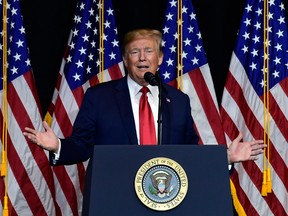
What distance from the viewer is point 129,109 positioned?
3727 mm

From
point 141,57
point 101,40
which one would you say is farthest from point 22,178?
point 141,57

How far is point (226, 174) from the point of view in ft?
9.50

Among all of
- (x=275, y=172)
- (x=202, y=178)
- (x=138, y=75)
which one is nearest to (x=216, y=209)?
(x=202, y=178)

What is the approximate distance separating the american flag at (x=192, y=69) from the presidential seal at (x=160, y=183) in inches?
103

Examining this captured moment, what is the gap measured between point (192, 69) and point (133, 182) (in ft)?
9.25

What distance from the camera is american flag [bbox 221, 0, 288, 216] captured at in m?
5.42

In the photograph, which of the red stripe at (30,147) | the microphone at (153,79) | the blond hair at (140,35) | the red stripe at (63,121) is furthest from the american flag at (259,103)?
the microphone at (153,79)

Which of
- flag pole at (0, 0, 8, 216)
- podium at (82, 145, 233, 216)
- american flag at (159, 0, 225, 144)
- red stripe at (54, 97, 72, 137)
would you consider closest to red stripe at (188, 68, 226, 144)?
american flag at (159, 0, 225, 144)

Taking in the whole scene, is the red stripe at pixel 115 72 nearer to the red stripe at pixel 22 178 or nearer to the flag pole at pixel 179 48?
the flag pole at pixel 179 48

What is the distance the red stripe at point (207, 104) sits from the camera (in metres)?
5.41

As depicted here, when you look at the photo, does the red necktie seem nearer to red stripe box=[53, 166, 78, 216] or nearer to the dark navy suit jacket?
the dark navy suit jacket

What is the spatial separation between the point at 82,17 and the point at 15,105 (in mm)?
849

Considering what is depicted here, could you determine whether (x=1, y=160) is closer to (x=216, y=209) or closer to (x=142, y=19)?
(x=142, y=19)

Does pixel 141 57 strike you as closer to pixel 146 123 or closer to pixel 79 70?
pixel 146 123
